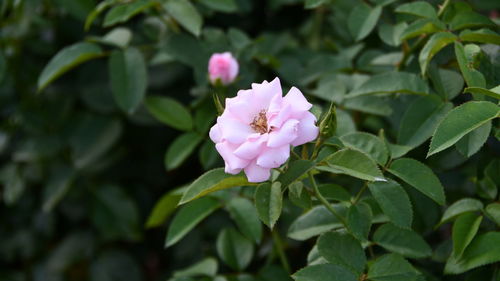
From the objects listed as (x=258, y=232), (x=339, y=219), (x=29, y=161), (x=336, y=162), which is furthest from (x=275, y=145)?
(x=29, y=161)

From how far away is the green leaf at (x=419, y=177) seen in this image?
933 millimetres

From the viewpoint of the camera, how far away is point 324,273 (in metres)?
0.86

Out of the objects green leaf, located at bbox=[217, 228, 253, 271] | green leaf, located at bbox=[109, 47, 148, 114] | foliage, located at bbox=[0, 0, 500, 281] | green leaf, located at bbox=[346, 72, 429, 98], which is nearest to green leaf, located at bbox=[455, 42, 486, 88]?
foliage, located at bbox=[0, 0, 500, 281]

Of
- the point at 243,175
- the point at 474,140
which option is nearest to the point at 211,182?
the point at 243,175

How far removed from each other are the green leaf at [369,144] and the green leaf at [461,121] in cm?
13

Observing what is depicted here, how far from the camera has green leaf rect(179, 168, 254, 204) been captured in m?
0.85

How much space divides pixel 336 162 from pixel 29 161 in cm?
129

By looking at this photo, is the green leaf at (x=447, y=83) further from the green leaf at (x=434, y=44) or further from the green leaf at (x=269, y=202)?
the green leaf at (x=269, y=202)

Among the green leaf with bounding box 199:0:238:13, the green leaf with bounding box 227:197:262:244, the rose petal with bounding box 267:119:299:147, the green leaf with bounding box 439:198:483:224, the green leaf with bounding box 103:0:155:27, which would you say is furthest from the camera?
the green leaf with bounding box 199:0:238:13

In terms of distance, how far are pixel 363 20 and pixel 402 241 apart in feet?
1.61

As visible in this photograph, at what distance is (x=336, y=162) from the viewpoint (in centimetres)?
84

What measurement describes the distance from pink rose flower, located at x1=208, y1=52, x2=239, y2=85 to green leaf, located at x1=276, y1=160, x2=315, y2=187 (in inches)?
18.5

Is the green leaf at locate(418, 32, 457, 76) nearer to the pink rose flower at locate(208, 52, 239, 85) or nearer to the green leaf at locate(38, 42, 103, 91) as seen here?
the pink rose flower at locate(208, 52, 239, 85)

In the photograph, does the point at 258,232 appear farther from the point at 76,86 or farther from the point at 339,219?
the point at 76,86
